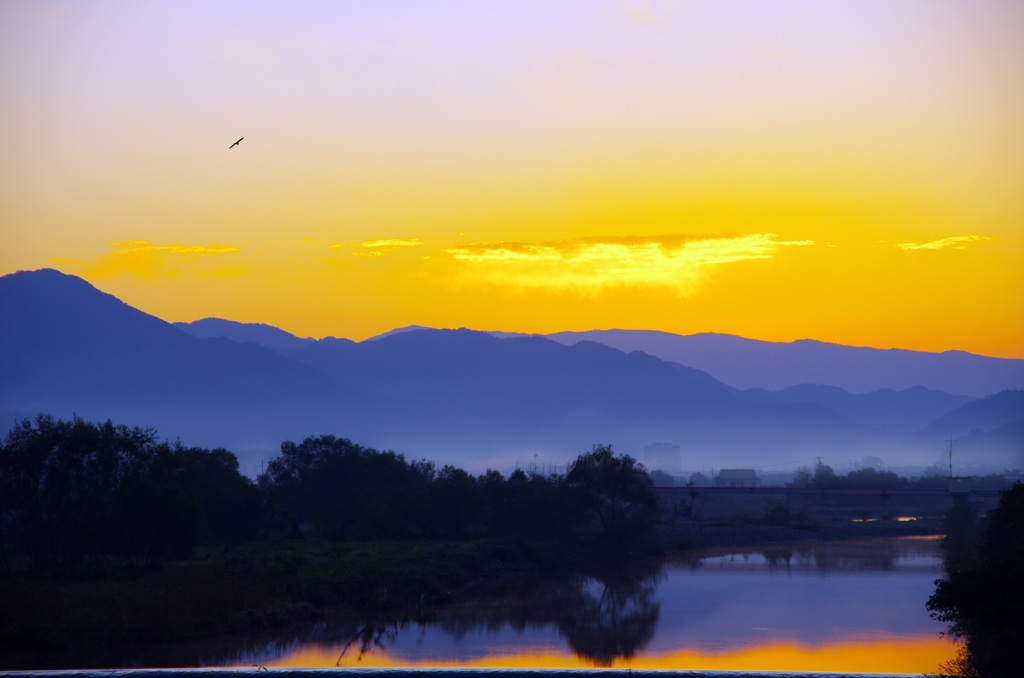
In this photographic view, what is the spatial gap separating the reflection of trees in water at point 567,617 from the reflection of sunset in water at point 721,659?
2.40 ft

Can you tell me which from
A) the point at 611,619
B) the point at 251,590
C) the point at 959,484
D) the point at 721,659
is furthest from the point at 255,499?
the point at 959,484

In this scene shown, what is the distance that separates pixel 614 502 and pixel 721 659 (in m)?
34.0

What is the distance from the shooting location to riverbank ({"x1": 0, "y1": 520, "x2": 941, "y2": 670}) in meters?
29.6

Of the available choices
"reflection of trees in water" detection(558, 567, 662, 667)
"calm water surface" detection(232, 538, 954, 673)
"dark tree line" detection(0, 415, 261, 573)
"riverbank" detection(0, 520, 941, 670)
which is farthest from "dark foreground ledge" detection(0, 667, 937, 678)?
"dark tree line" detection(0, 415, 261, 573)

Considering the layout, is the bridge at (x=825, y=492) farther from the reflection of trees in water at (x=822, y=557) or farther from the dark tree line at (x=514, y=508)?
the dark tree line at (x=514, y=508)

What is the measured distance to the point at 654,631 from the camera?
35969 millimetres

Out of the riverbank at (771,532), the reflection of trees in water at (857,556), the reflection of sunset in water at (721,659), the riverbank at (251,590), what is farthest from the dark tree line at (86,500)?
the riverbank at (771,532)

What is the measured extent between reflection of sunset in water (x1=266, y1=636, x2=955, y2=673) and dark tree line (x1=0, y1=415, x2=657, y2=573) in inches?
558

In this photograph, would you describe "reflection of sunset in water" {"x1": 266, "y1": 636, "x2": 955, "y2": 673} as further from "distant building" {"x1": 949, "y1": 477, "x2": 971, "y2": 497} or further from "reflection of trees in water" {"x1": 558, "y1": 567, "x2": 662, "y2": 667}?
"distant building" {"x1": 949, "y1": 477, "x2": 971, "y2": 497}

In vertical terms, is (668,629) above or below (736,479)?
below

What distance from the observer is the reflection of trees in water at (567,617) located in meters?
33.2

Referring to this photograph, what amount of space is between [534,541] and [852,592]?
2042cm

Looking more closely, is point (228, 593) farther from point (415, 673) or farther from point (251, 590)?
point (415, 673)

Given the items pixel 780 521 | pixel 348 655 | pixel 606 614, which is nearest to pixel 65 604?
pixel 348 655
